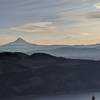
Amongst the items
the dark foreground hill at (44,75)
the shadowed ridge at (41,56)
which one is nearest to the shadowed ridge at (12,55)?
the dark foreground hill at (44,75)

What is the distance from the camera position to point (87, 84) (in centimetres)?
8356

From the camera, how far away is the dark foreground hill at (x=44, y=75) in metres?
76.4

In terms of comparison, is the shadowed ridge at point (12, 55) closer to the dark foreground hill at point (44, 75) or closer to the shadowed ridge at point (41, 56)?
the dark foreground hill at point (44, 75)

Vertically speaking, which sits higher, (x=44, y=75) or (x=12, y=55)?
(x=12, y=55)

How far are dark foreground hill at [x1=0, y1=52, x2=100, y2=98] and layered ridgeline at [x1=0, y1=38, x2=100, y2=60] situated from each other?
6.25 metres

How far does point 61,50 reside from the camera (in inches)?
4429

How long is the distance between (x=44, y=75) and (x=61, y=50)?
95.1 ft

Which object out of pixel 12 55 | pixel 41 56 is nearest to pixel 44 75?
pixel 12 55

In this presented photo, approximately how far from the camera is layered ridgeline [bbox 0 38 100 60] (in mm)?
104500

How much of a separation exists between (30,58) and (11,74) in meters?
13.9

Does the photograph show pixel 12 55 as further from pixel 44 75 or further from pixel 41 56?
pixel 44 75

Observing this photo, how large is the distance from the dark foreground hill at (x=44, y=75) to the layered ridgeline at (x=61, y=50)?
20.5 ft

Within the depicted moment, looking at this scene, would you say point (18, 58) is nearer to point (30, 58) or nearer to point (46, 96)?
point (30, 58)

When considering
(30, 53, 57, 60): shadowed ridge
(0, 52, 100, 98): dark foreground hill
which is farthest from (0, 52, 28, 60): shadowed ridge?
(30, 53, 57, 60): shadowed ridge
